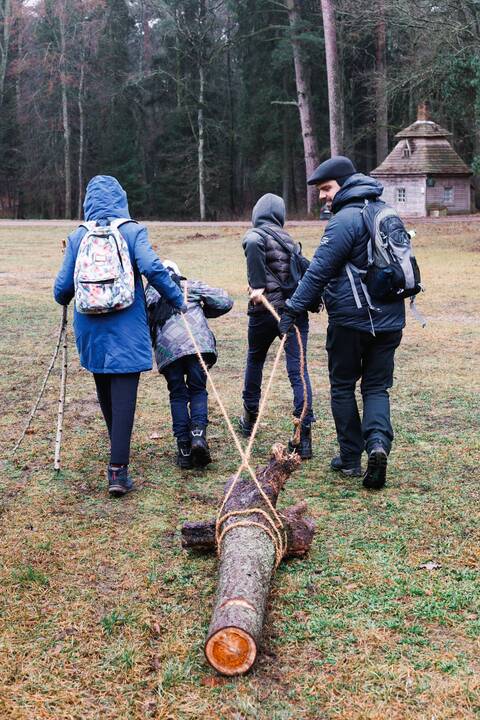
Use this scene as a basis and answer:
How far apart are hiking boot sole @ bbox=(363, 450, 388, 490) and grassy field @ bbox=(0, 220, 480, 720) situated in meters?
0.09

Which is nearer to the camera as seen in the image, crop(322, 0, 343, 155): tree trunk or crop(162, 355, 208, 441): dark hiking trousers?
crop(162, 355, 208, 441): dark hiking trousers

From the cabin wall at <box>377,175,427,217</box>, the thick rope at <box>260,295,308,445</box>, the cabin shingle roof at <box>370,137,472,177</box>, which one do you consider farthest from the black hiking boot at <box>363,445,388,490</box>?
the cabin shingle roof at <box>370,137,472,177</box>

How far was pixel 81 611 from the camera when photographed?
3254 mm

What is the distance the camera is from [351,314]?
439cm

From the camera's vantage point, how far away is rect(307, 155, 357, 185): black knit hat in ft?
14.5

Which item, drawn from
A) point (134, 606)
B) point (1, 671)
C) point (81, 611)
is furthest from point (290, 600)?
point (1, 671)

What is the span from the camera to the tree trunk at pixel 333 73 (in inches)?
982

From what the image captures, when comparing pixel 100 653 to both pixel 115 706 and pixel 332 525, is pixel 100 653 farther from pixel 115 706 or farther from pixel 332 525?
Result: pixel 332 525

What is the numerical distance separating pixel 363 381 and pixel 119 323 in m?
1.44

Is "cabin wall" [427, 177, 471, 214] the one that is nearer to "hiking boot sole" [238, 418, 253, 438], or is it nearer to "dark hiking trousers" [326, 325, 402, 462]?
"hiking boot sole" [238, 418, 253, 438]

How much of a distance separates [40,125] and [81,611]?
40722 mm

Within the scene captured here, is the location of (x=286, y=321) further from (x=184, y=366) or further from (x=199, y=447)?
(x=199, y=447)

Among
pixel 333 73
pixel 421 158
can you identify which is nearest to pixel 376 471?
pixel 333 73

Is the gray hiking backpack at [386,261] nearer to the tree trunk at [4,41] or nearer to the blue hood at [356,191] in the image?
the blue hood at [356,191]
